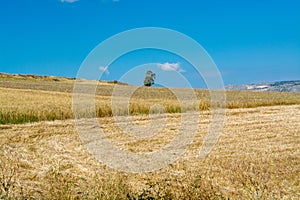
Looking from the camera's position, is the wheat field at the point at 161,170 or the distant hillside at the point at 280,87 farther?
the distant hillside at the point at 280,87

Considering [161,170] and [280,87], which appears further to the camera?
[280,87]

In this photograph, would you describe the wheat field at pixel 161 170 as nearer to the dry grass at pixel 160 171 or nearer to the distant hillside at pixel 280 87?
the dry grass at pixel 160 171

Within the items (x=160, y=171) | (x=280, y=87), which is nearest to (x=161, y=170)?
(x=160, y=171)

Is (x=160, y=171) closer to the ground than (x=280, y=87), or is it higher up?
closer to the ground

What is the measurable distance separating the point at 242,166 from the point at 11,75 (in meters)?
85.4

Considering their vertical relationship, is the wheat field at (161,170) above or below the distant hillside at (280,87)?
below

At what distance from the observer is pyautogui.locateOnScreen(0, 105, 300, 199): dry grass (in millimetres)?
6184

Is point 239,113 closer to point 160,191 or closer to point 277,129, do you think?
point 277,129

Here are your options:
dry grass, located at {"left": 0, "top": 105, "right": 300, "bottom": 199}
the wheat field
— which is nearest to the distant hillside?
the wheat field

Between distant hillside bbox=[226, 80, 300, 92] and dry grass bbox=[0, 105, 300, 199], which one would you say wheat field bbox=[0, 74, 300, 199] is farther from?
distant hillside bbox=[226, 80, 300, 92]

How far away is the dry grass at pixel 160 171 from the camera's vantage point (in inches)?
243

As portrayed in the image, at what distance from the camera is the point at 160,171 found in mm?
8578

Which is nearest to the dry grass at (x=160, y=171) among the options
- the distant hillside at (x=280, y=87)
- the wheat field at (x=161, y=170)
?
the wheat field at (x=161, y=170)

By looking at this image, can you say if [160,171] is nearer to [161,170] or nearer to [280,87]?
[161,170]
